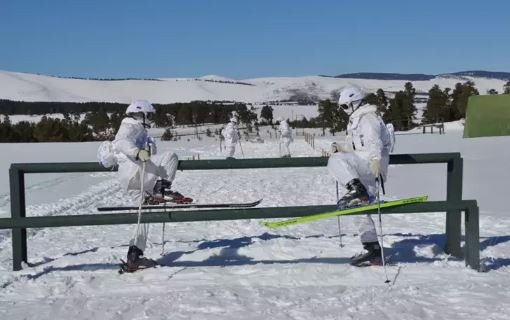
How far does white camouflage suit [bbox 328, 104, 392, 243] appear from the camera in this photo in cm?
570

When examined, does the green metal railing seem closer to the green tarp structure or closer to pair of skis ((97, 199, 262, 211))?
pair of skis ((97, 199, 262, 211))

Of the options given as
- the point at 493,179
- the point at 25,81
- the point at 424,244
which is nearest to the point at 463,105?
the point at 493,179

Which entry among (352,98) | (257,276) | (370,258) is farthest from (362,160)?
(257,276)

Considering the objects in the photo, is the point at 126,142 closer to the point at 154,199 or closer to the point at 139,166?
A: the point at 139,166

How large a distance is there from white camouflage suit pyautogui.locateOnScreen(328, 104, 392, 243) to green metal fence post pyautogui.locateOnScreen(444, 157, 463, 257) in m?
0.80

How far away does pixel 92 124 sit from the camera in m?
92.0

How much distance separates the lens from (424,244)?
6914 mm

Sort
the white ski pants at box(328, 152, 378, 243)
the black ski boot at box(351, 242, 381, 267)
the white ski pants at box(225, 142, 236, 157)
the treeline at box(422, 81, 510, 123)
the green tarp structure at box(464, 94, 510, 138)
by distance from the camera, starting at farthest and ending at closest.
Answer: the treeline at box(422, 81, 510, 123), the green tarp structure at box(464, 94, 510, 138), the white ski pants at box(225, 142, 236, 157), the black ski boot at box(351, 242, 381, 267), the white ski pants at box(328, 152, 378, 243)

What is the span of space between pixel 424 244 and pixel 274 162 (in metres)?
2.09

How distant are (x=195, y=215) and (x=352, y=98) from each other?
1.93 m

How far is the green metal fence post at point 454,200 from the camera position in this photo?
6207 millimetres

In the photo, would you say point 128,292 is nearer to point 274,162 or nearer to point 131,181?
point 131,181

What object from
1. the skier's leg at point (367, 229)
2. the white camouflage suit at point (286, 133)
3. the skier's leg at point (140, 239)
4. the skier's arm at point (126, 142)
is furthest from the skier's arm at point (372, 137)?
the white camouflage suit at point (286, 133)

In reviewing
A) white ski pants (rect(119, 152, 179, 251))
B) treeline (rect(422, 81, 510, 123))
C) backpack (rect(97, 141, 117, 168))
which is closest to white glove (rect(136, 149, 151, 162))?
white ski pants (rect(119, 152, 179, 251))
